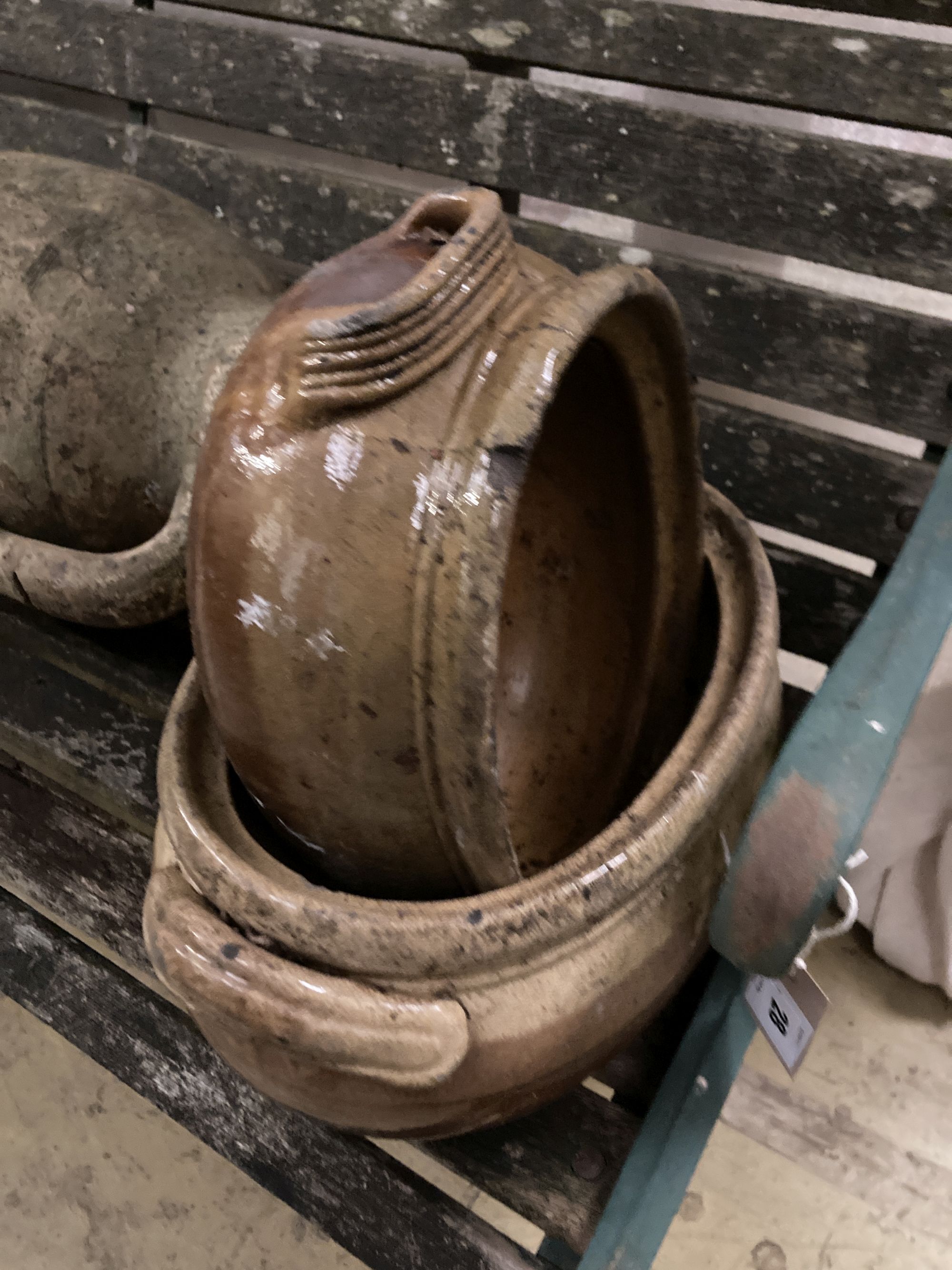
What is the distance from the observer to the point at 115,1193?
43.3 inches

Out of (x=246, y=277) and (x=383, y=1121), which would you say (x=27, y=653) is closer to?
(x=246, y=277)

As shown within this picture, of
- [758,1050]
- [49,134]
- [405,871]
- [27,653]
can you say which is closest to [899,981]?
[758,1050]

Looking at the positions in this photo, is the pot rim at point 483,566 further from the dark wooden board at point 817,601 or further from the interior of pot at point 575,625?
the dark wooden board at point 817,601

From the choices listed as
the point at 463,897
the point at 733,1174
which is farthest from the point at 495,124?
the point at 733,1174

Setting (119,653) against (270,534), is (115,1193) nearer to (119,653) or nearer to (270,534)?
(119,653)

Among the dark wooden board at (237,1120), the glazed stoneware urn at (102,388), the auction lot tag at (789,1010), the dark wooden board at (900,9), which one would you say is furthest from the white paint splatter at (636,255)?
the dark wooden board at (237,1120)

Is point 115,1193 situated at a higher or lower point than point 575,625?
lower

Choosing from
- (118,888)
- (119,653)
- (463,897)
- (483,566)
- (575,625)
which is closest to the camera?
(483,566)

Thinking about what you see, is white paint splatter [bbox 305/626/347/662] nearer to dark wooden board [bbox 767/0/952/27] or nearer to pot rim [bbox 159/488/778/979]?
pot rim [bbox 159/488/778/979]

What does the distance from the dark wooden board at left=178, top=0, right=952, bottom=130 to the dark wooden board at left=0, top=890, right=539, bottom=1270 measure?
3.38ft

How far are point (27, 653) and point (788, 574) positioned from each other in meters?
0.90

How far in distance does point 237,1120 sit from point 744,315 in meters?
0.94

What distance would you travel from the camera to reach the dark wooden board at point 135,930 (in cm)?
66

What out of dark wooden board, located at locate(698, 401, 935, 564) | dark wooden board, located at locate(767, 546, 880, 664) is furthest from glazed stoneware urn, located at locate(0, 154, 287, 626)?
dark wooden board, located at locate(767, 546, 880, 664)
